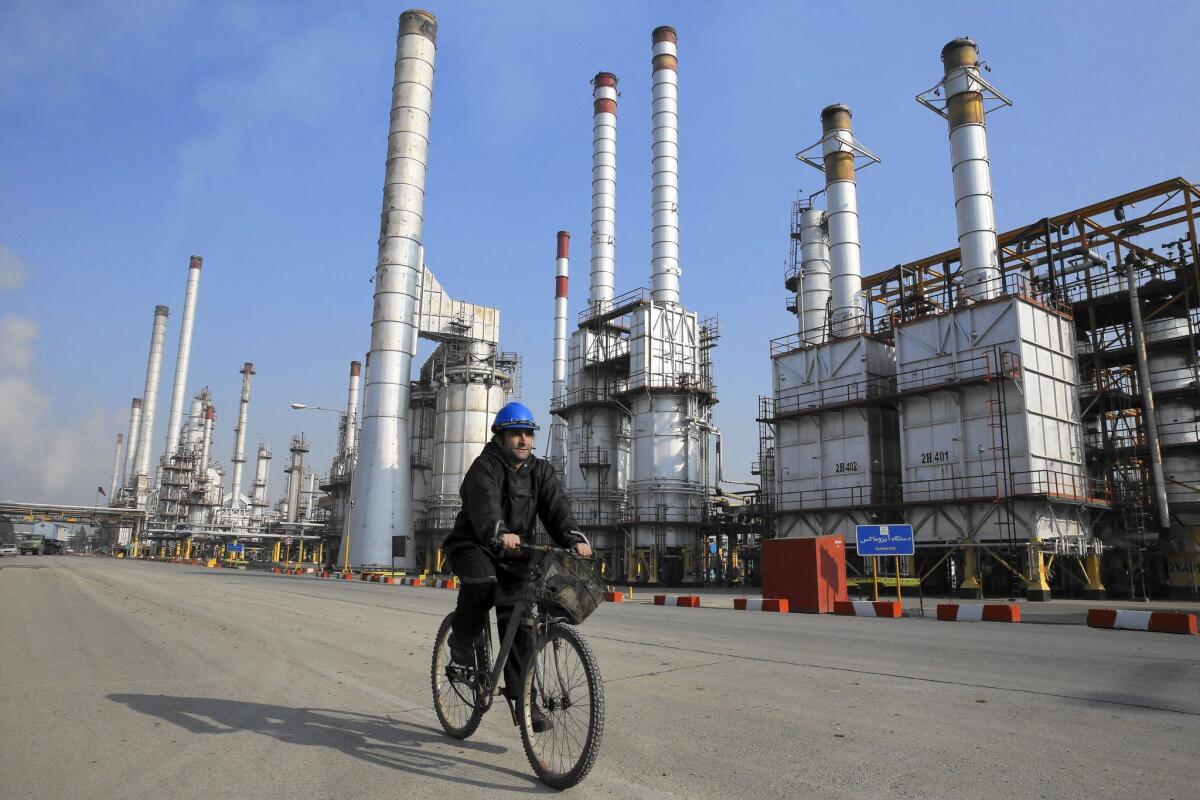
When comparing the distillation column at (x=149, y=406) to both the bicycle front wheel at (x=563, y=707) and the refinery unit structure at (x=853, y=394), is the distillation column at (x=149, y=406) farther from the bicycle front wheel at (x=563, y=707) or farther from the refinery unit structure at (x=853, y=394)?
the bicycle front wheel at (x=563, y=707)

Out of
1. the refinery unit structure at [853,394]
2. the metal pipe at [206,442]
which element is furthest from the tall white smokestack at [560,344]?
the metal pipe at [206,442]

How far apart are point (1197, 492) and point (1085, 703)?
95.6 feet

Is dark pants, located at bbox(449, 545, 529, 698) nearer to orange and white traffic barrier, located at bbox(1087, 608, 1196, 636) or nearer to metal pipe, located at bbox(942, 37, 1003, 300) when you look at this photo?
orange and white traffic barrier, located at bbox(1087, 608, 1196, 636)

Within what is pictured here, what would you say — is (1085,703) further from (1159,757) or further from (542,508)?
(542,508)

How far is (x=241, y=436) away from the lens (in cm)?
10112

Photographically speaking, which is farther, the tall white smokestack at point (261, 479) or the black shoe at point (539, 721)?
the tall white smokestack at point (261, 479)

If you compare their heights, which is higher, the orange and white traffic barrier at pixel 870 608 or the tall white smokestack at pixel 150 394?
the tall white smokestack at pixel 150 394

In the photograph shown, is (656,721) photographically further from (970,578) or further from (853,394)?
(853,394)

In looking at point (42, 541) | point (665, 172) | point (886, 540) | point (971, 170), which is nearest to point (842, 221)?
point (971, 170)

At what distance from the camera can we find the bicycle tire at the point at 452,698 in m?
4.32

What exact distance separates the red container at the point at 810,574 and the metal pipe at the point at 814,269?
87.0ft

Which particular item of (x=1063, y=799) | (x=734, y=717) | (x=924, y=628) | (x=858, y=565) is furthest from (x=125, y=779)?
(x=858, y=565)

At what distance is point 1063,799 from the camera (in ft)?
10.8

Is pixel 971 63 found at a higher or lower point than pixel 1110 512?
higher
